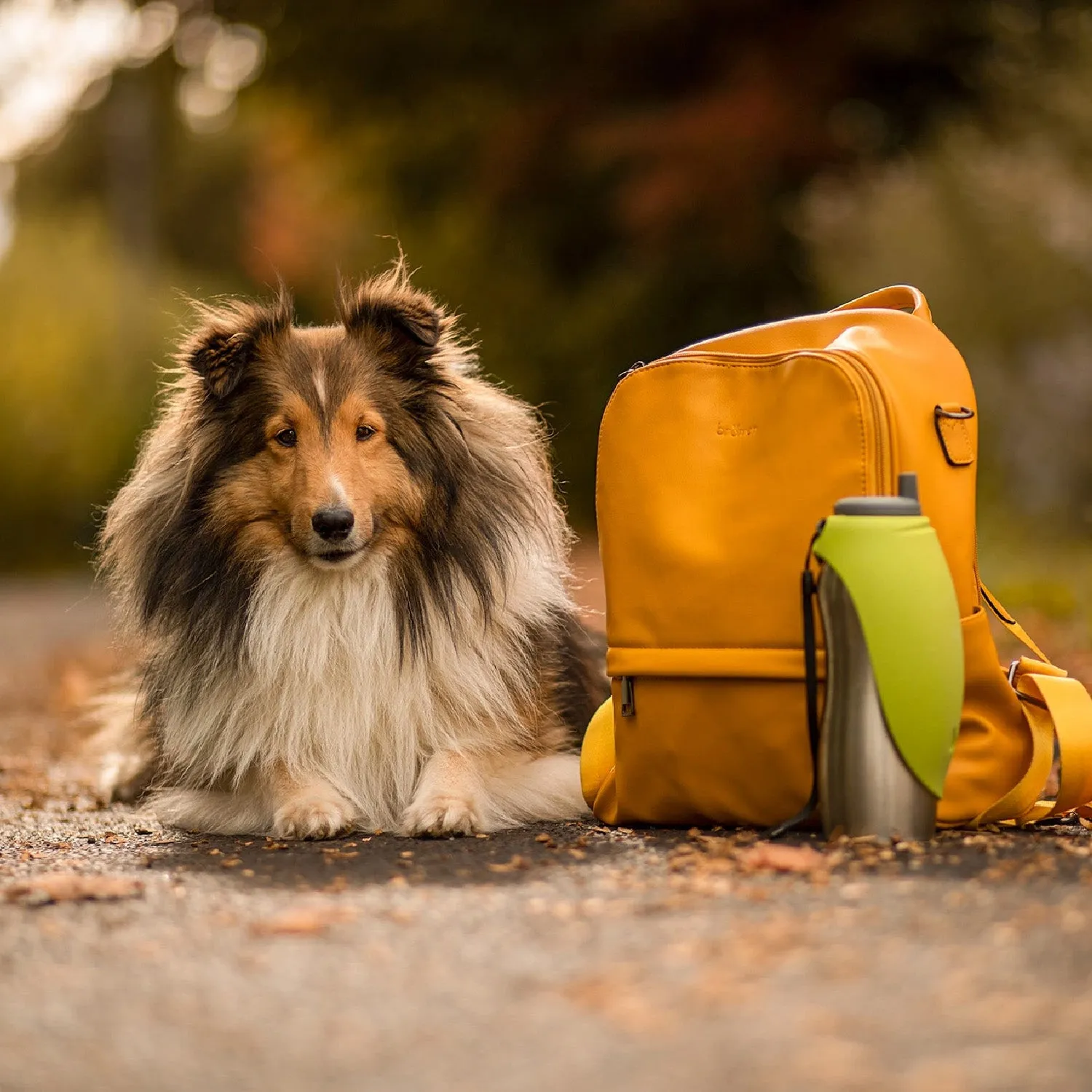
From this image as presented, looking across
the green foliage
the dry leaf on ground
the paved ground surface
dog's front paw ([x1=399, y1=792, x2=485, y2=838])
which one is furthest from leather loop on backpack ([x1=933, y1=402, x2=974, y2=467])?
the green foliage

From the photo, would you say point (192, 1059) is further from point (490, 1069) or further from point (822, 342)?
point (822, 342)

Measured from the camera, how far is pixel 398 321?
3.62 metres

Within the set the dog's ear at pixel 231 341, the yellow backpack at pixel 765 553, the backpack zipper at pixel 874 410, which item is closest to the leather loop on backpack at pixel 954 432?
the yellow backpack at pixel 765 553

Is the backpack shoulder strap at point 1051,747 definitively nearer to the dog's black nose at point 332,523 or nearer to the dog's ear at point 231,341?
the dog's black nose at point 332,523

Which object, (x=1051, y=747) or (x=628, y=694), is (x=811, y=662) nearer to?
(x=628, y=694)

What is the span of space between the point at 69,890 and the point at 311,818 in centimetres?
72

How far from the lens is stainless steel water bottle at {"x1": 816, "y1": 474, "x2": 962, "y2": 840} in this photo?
2783 millimetres

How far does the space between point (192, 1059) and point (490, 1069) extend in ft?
1.22

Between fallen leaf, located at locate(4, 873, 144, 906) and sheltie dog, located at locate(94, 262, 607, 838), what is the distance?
0.71m

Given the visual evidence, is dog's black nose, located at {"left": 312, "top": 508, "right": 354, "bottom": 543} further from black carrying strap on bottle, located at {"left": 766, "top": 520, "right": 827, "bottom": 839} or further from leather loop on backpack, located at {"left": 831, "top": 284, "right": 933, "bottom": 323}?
leather loop on backpack, located at {"left": 831, "top": 284, "right": 933, "bottom": 323}

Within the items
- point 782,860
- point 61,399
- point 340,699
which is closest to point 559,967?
point 782,860

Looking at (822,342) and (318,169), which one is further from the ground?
(318,169)

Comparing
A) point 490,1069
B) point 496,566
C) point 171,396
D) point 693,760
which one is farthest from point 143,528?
point 490,1069

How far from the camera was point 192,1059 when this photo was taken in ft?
5.99
